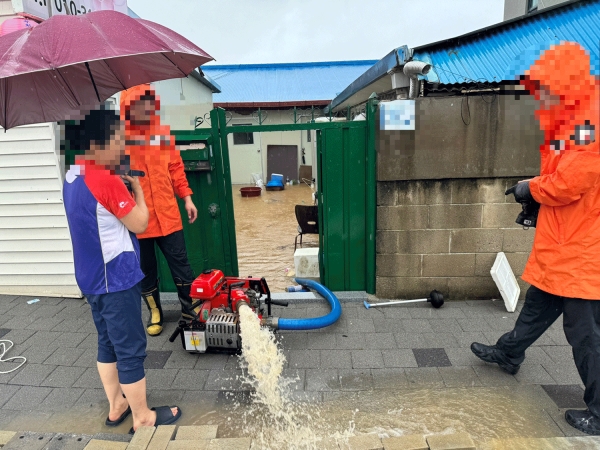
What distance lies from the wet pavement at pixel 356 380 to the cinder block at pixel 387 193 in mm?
1209

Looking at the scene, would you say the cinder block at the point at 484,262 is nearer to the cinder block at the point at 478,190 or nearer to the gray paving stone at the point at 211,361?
the cinder block at the point at 478,190

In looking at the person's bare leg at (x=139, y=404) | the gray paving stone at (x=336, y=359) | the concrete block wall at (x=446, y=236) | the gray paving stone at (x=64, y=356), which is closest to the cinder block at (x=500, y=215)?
the concrete block wall at (x=446, y=236)

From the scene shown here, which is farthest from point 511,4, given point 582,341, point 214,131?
point 582,341

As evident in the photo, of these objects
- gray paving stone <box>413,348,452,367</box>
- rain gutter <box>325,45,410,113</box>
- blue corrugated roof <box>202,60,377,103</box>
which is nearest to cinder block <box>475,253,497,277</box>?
gray paving stone <box>413,348,452,367</box>

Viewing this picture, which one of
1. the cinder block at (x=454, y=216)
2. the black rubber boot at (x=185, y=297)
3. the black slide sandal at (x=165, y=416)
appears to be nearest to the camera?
the black slide sandal at (x=165, y=416)

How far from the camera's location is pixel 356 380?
3.02 meters

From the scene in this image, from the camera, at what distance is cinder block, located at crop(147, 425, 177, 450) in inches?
87.2

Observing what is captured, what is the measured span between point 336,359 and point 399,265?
142 centimetres

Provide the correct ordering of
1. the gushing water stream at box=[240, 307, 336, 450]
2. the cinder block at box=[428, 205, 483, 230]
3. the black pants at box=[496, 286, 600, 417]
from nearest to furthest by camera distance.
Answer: the black pants at box=[496, 286, 600, 417]
the gushing water stream at box=[240, 307, 336, 450]
the cinder block at box=[428, 205, 483, 230]

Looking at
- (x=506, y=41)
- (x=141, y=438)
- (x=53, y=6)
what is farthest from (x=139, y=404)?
(x=506, y=41)

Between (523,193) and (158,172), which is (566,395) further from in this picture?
(158,172)

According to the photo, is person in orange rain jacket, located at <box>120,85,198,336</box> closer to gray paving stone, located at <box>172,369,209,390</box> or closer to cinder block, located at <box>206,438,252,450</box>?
gray paving stone, located at <box>172,369,209,390</box>

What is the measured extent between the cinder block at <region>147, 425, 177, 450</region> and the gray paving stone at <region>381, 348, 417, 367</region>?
5.81 ft

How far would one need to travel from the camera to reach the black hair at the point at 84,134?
2.09 metres
